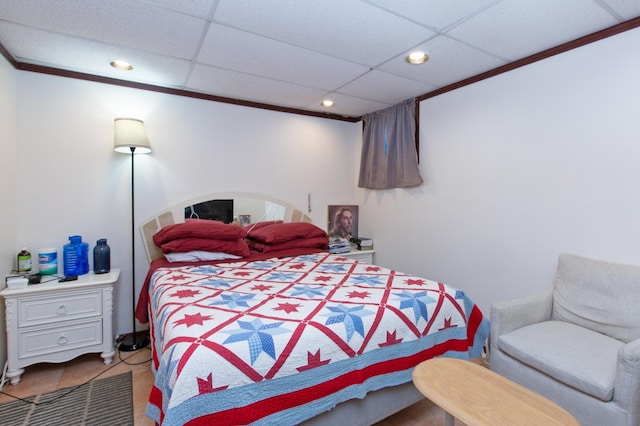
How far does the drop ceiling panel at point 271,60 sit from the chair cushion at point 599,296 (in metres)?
2.11

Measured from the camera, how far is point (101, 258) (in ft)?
8.58

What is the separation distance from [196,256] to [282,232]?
32.8 inches

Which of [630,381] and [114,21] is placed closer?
[630,381]

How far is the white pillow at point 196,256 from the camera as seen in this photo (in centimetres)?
272

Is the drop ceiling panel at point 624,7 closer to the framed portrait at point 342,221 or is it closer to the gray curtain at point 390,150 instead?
the gray curtain at point 390,150

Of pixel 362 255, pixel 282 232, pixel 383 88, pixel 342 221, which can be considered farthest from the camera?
pixel 342 221

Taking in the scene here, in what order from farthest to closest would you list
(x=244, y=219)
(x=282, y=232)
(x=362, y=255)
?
(x=362, y=255) < (x=244, y=219) < (x=282, y=232)

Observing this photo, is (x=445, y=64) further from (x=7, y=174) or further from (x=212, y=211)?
(x=7, y=174)

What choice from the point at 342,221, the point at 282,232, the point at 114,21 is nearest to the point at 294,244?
the point at 282,232

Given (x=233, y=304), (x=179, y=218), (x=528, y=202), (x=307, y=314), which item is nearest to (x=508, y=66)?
(x=528, y=202)

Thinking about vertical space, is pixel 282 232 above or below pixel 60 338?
above

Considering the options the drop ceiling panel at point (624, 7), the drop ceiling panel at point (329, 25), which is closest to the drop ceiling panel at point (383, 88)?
the drop ceiling panel at point (329, 25)

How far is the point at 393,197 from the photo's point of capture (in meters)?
3.63

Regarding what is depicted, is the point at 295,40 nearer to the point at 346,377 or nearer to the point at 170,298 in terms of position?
the point at 170,298
